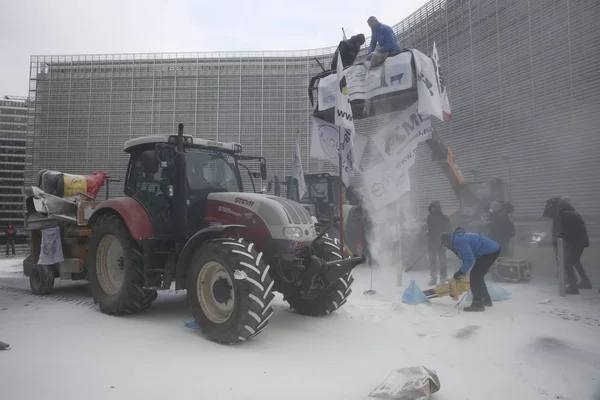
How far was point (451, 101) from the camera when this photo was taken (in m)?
13.6

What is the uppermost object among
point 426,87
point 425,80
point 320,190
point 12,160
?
point 425,80

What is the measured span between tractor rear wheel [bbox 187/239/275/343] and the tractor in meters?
0.01

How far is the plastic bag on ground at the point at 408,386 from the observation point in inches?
123

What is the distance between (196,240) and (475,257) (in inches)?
175

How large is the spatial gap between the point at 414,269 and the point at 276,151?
8.80 meters

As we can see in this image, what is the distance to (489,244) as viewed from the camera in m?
6.74

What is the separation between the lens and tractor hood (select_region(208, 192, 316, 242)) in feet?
16.5

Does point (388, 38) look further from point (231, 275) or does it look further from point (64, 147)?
point (64, 147)

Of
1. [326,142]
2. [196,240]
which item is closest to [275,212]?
[196,240]

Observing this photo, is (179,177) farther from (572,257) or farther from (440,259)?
(572,257)

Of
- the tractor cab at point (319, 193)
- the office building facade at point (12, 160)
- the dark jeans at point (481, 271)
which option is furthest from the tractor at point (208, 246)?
the office building facade at point (12, 160)

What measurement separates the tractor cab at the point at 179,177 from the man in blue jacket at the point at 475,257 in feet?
10.9

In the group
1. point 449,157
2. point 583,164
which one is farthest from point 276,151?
point 583,164

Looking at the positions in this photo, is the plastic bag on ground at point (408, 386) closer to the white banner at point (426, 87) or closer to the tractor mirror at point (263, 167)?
the tractor mirror at point (263, 167)
